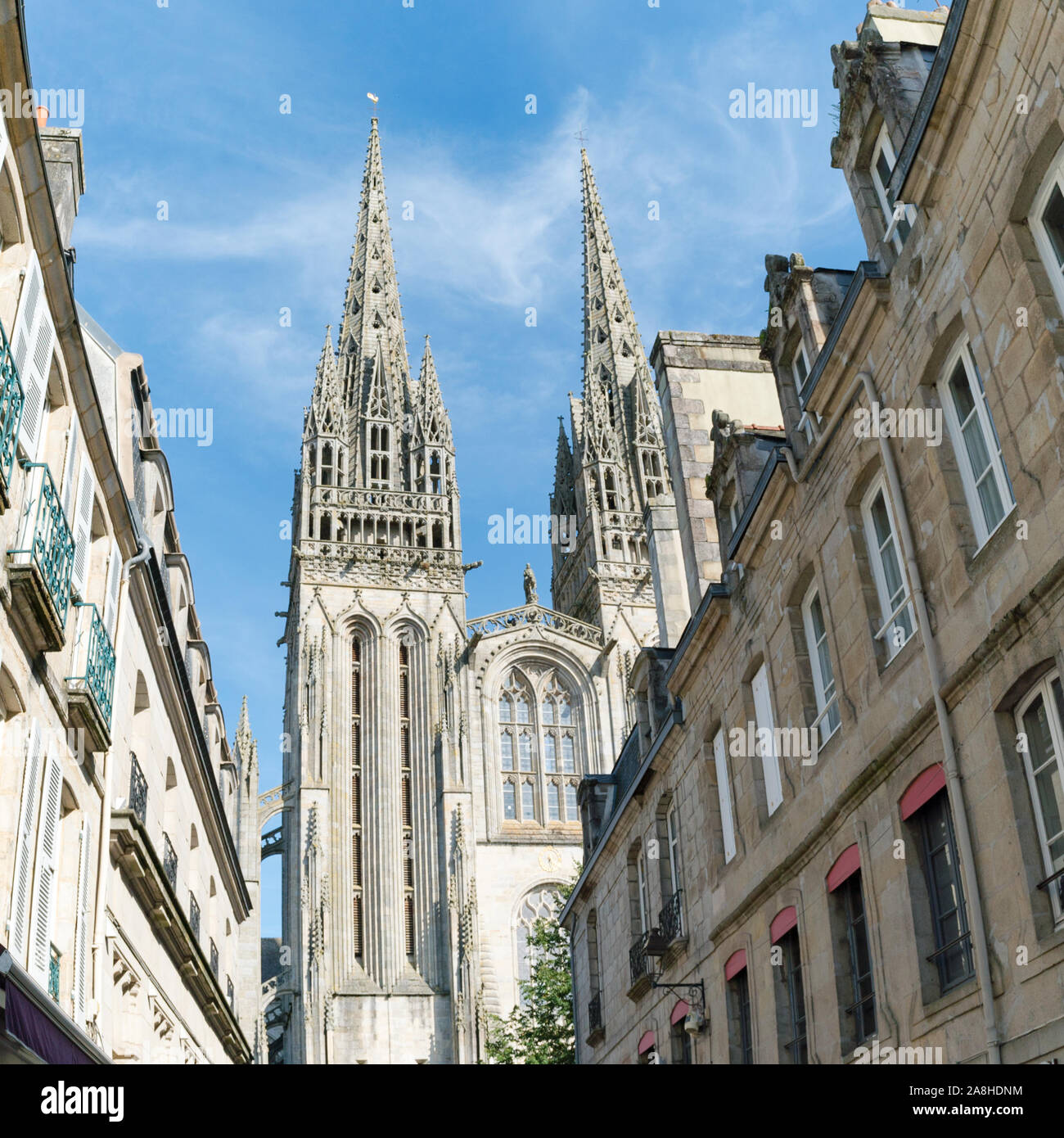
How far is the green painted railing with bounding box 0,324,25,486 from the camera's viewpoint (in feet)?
29.0

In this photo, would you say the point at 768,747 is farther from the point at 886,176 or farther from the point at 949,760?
the point at 886,176

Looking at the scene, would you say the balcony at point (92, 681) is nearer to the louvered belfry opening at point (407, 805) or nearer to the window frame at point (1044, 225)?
the window frame at point (1044, 225)

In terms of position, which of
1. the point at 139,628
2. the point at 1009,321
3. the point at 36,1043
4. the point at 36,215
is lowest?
the point at 36,1043

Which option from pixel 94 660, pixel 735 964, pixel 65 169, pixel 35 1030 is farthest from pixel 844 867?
pixel 65 169

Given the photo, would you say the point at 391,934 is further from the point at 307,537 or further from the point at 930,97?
the point at 930,97

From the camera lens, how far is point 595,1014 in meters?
20.7

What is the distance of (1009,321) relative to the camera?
323 inches

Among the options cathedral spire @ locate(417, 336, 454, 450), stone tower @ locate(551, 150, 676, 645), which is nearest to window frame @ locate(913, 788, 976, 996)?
stone tower @ locate(551, 150, 676, 645)

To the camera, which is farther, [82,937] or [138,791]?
[138,791]

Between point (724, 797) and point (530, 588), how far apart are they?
139 feet

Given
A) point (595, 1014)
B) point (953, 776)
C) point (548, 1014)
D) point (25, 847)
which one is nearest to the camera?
point (953, 776)

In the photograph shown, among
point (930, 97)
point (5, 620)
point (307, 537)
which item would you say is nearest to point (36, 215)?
point (5, 620)

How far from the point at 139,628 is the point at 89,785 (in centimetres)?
310

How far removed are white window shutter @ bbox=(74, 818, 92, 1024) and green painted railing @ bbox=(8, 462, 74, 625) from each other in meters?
2.26
